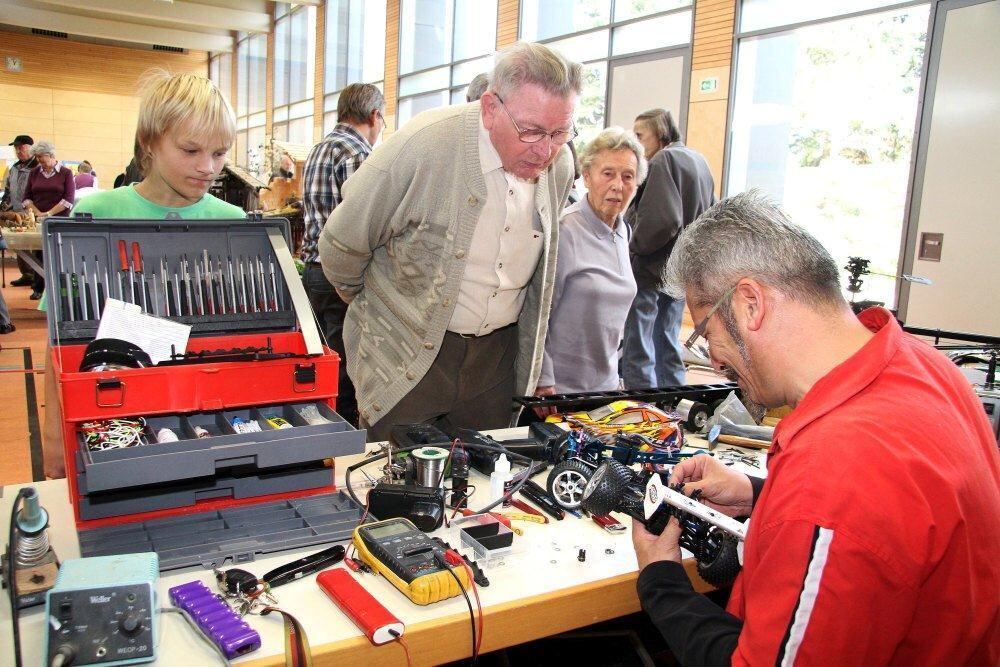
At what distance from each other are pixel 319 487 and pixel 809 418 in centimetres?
94

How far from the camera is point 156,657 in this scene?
3.34 ft

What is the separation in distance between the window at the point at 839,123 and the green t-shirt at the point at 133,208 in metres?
4.26

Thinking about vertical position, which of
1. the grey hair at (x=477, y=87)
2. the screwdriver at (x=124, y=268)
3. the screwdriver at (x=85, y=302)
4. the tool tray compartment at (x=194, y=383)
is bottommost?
the tool tray compartment at (x=194, y=383)

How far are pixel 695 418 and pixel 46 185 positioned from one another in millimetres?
8555

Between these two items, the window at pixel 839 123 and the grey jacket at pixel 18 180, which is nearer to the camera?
the window at pixel 839 123

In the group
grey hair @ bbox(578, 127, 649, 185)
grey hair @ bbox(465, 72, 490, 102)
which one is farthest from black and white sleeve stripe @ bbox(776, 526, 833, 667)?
grey hair @ bbox(465, 72, 490, 102)

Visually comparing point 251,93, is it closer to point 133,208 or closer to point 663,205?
point 663,205

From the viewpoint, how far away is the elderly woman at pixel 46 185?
822 centimetres

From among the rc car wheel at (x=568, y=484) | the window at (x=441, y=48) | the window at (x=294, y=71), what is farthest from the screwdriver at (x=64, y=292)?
the window at (x=294, y=71)

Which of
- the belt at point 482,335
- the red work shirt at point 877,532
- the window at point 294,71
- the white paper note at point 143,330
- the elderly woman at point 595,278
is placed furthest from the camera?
the window at point 294,71

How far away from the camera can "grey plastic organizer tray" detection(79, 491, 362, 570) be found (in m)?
1.23

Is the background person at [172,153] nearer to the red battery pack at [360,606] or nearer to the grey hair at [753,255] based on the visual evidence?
the red battery pack at [360,606]

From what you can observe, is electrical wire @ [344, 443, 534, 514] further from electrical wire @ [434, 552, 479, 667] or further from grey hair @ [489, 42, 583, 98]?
grey hair @ [489, 42, 583, 98]

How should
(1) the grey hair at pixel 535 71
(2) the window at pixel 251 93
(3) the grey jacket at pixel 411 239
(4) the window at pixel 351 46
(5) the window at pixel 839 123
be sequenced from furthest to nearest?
(2) the window at pixel 251 93 → (4) the window at pixel 351 46 → (5) the window at pixel 839 123 → (3) the grey jacket at pixel 411 239 → (1) the grey hair at pixel 535 71
